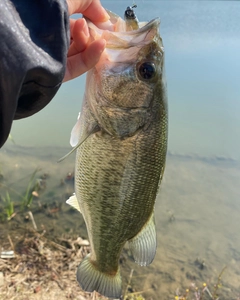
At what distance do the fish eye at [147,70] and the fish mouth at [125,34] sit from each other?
0.10 metres

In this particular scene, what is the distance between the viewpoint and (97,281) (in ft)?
7.18

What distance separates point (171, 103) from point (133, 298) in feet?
14.7

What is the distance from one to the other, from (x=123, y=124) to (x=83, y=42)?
17.0 inches

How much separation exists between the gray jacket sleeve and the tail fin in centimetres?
121

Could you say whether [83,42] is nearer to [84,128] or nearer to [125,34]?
[125,34]

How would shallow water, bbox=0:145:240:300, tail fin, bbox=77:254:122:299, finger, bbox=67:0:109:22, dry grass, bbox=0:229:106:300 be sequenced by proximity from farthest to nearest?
shallow water, bbox=0:145:240:300 → dry grass, bbox=0:229:106:300 → tail fin, bbox=77:254:122:299 → finger, bbox=67:0:109:22

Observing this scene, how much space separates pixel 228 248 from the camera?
4.51m

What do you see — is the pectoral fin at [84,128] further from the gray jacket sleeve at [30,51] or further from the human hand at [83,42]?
the gray jacket sleeve at [30,51]

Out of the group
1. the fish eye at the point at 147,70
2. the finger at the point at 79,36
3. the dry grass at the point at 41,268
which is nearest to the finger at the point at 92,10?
the finger at the point at 79,36

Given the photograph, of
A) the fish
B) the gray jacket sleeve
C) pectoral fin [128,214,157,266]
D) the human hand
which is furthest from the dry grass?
the gray jacket sleeve

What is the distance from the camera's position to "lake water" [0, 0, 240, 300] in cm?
417

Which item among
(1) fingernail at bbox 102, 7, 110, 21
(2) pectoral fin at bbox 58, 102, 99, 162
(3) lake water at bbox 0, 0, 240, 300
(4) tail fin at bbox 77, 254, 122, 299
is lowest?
(3) lake water at bbox 0, 0, 240, 300

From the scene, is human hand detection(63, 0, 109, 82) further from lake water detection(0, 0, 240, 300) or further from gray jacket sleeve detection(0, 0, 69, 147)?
lake water detection(0, 0, 240, 300)

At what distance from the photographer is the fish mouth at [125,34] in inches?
66.4
